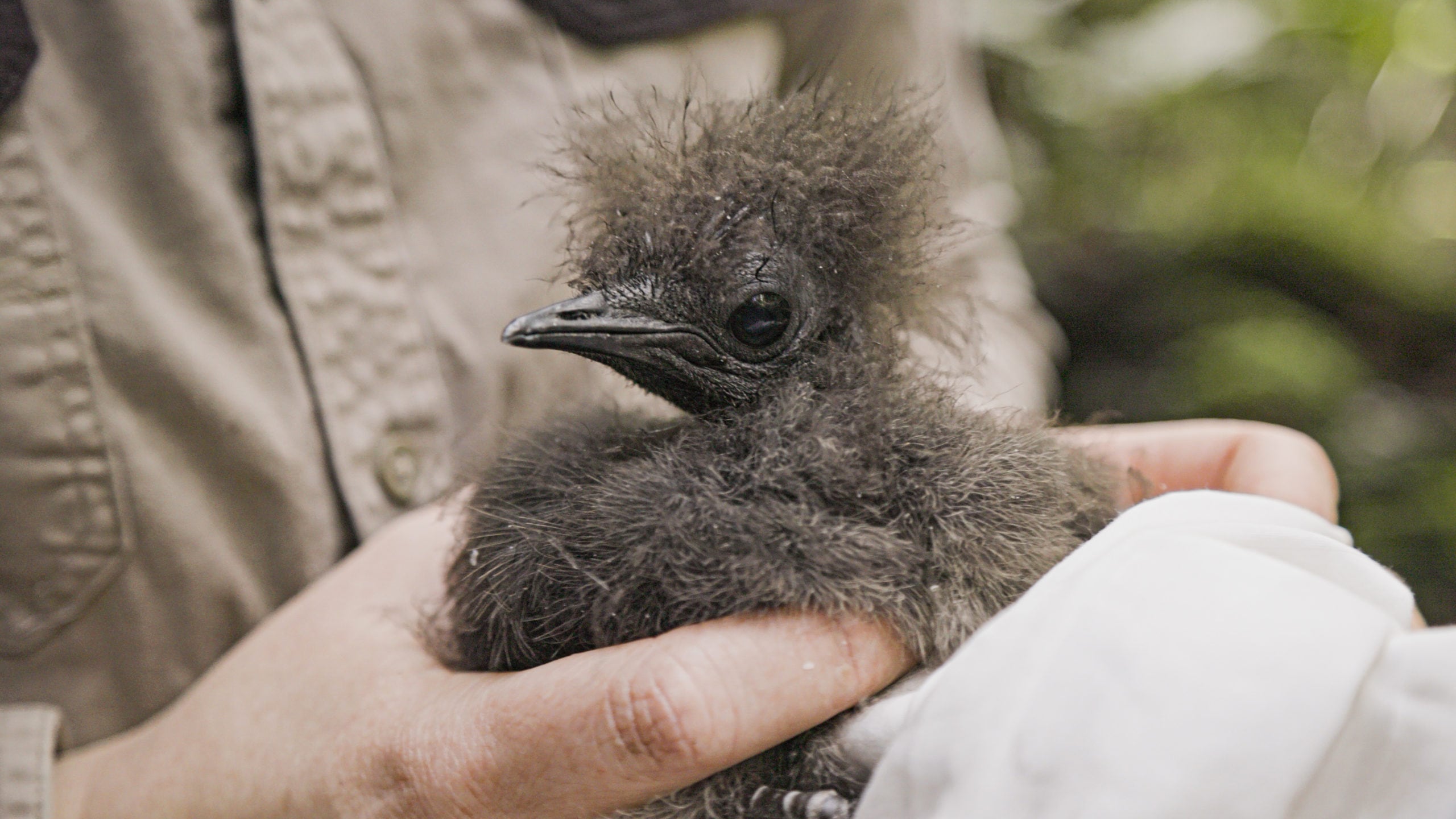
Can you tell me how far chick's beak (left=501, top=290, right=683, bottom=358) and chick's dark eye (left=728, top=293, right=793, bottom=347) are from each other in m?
0.07

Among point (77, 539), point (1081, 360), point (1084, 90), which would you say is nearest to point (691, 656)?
point (77, 539)

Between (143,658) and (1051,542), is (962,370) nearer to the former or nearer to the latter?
(1051,542)

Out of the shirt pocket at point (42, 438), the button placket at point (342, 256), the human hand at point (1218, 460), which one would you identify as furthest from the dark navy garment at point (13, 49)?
the human hand at point (1218, 460)

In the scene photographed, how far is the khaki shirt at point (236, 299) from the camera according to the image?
1355 mm

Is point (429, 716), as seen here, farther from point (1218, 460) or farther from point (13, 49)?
point (1218, 460)

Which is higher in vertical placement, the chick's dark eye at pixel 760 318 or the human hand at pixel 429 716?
the chick's dark eye at pixel 760 318

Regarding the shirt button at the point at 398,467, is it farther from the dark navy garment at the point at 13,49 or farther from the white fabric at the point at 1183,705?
the white fabric at the point at 1183,705

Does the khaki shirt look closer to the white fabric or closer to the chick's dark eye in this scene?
the chick's dark eye

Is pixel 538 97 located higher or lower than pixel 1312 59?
higher

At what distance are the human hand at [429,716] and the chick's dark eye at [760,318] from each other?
1.10ft

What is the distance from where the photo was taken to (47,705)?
4.79ft

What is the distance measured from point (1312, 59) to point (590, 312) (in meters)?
3.44

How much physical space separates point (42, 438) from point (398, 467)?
50 cm

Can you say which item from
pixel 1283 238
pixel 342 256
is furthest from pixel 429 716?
pixel 1283 238
